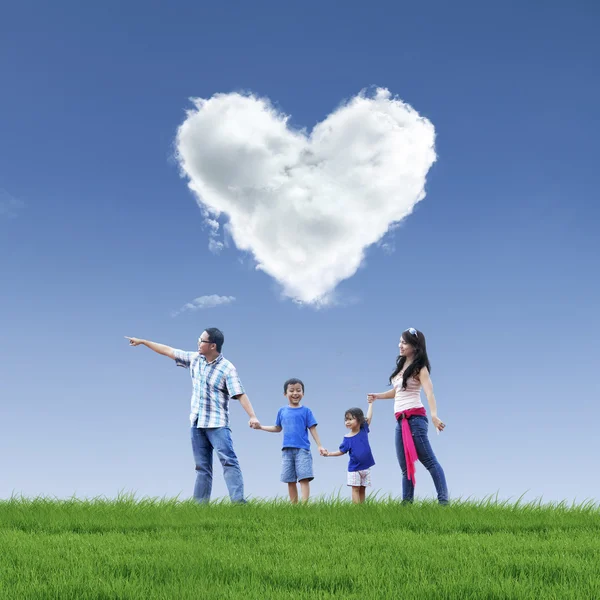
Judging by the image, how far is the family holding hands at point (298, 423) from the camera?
946 centimetres

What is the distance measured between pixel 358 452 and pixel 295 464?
1.02 m

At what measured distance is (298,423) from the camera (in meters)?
11.0

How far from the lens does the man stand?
986cm

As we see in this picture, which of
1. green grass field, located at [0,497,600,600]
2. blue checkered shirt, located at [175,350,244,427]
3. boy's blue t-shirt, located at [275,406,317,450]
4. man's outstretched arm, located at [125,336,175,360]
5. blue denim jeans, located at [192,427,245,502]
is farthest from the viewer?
boy's blue t-shirt, located at [275,406,317,450]

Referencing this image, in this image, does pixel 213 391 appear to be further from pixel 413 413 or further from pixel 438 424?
pixel 438 424

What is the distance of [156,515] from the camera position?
8.65 m

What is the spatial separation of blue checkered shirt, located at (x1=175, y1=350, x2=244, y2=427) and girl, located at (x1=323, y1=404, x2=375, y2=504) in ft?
6.73

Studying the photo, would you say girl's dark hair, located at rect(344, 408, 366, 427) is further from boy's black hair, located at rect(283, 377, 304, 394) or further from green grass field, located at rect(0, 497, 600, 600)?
green grass field, located at rect(0, 497, 600, 600)

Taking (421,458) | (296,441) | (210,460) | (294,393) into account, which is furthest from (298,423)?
(421,458)

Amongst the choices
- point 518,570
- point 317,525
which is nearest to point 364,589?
point 518,570

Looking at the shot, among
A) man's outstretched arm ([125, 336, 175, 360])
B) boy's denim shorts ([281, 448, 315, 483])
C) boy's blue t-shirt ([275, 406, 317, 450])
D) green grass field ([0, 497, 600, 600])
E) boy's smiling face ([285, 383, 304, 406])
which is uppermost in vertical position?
man's outstretched arm ([125, 336, 175, 360])

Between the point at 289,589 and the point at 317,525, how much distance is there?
9.05 feet

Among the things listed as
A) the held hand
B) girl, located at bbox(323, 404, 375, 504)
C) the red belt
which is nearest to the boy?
girl, located at bbox(323, 404, 375, 504)

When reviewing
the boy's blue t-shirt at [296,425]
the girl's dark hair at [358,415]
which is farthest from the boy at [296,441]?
the girl's dark hair at [358,415]
